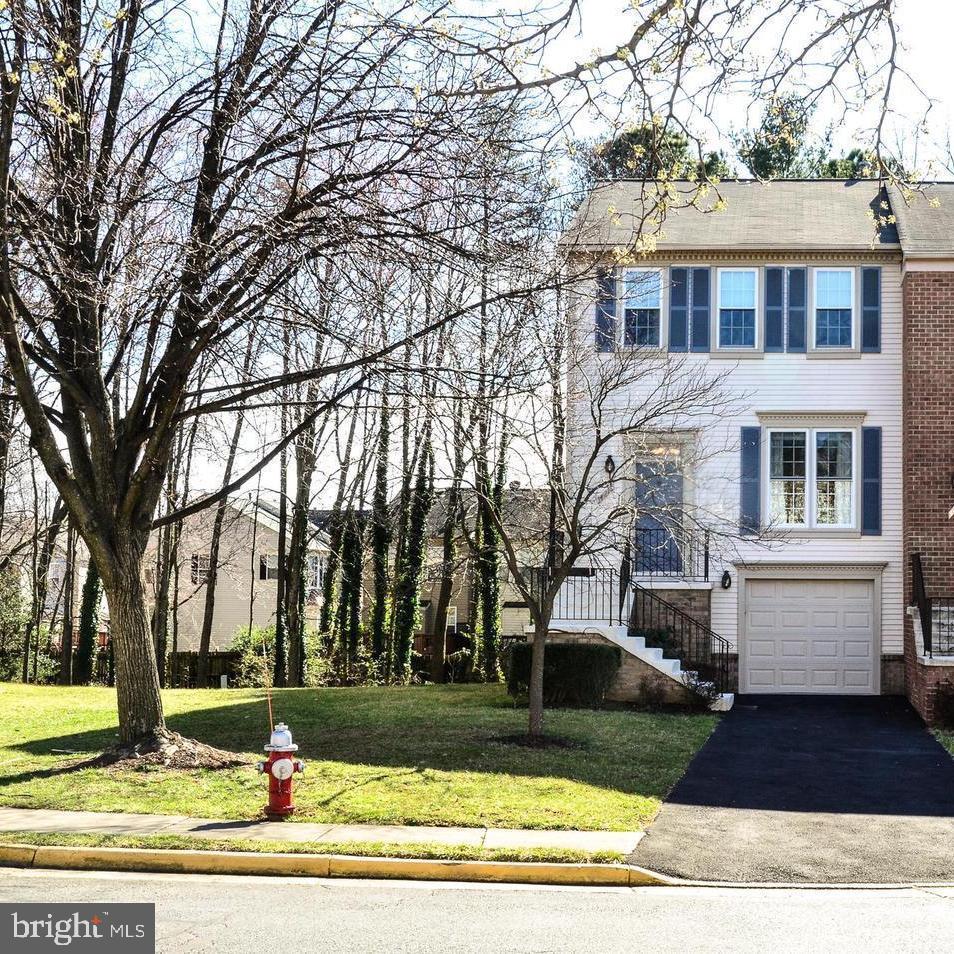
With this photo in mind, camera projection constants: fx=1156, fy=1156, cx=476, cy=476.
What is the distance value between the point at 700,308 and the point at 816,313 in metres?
2.17

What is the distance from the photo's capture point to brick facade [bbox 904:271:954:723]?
67.5 ft

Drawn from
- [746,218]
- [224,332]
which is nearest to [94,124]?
[224,332]

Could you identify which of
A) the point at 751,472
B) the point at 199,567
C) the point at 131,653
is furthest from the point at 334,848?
the point at 199,567

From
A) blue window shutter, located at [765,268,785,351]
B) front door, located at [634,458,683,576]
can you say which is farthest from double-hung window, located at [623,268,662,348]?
front door, located at [634,458,683,576]

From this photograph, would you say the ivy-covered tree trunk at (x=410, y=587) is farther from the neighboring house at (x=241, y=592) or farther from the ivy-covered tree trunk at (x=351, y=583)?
the neighboring house at (x=241, y=592)

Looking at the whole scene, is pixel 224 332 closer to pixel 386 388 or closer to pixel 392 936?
pixel 386 388

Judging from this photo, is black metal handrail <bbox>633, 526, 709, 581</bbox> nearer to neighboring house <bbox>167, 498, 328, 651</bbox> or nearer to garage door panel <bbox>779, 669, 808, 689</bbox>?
garage door panel <bbox>779, 669, 808, 689</bbox>

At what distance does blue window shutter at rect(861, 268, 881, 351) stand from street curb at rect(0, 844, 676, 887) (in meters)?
15.1

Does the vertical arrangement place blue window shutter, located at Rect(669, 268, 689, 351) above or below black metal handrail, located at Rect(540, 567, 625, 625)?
above

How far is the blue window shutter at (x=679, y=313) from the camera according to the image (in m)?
21.8

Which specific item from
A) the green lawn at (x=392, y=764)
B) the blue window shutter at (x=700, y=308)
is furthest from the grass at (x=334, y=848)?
the blue window shutter at (x=700, y=308)

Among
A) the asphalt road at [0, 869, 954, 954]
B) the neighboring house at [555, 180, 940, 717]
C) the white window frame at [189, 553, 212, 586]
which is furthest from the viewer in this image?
the white window frame at [189, 553, 212, 586]

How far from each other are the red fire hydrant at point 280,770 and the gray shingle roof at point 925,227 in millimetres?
15195

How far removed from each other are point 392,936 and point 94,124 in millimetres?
9829
